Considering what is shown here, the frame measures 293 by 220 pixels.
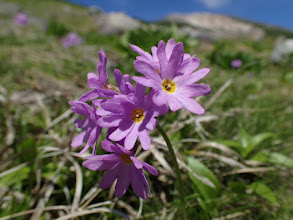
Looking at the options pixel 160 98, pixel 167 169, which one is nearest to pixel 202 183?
pixel 167 169

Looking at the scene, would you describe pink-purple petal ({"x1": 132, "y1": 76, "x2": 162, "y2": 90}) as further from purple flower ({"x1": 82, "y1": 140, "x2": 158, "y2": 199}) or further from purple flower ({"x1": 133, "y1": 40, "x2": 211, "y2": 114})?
purple flower ({"x1": 82, "y1": 140, "x2": 158, "y2": 199})

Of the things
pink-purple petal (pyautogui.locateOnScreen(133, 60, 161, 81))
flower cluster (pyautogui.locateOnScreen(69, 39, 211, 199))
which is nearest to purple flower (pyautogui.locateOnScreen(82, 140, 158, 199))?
flower cluster (pyautogui.locateOnScreen(69, 39, 211, 199))

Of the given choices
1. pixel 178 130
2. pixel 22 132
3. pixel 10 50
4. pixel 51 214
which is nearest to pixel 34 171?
pixel 51 214

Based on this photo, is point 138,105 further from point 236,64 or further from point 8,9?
point 8,9

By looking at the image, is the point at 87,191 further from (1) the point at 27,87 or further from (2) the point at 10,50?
(2) the point at 10,50

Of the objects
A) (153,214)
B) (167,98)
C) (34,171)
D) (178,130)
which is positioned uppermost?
(167,98)

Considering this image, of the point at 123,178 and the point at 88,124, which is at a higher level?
the point at 88,124
